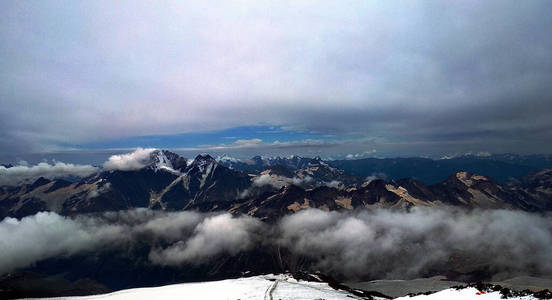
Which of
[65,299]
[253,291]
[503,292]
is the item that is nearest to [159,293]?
[253,291]

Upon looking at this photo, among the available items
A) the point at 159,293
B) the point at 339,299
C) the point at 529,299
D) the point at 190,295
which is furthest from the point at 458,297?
the point at 159,293

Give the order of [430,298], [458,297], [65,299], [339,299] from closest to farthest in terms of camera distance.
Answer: [458,297] → [430,298] → [339,299] → [65,299]

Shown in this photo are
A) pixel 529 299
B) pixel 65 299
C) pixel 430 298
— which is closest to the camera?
pixel 529 299

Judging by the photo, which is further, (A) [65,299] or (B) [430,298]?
(A) [65,299]

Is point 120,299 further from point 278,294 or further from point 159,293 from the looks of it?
point 278,294

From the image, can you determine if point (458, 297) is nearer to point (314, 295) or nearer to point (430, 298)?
point (430, 298)

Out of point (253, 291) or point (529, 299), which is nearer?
point (529, 299)

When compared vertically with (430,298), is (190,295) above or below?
below

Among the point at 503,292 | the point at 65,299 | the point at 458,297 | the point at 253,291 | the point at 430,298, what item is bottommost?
the point at 65,299

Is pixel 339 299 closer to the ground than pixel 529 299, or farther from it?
closer to the ground
